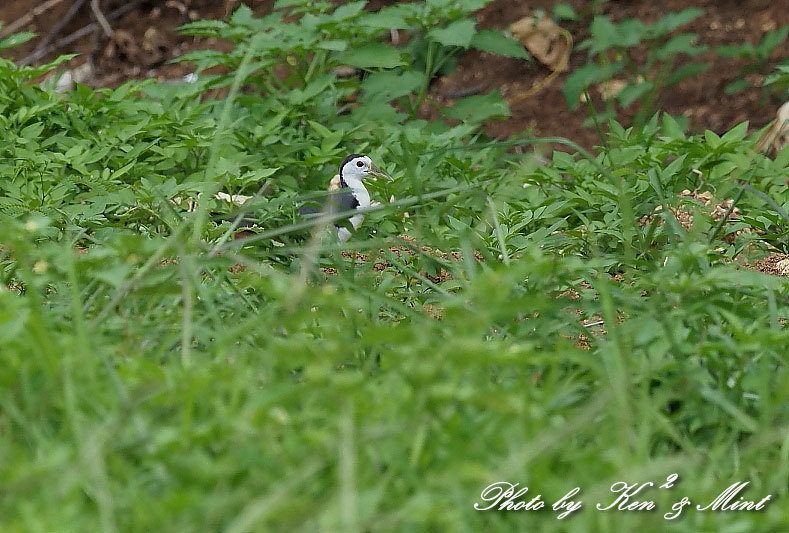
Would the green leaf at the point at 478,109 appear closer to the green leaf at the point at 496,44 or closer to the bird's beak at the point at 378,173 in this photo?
the green leaf at the point at 496,44

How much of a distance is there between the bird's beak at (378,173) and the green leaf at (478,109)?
94 centimetres

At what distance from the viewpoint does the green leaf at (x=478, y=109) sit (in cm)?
504

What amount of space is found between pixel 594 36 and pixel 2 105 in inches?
129

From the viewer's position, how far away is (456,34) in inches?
186

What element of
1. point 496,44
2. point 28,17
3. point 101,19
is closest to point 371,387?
point 496,44

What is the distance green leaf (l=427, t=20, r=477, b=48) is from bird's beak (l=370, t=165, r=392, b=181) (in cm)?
77

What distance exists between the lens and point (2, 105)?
4.30 metres

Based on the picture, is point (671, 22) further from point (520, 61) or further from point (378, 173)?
point (378, 173)

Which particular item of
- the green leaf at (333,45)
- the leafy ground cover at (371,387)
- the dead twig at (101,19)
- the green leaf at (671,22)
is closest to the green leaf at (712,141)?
the leafy ground cover at (371,387)

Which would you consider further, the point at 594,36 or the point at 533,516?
the point at 594,36

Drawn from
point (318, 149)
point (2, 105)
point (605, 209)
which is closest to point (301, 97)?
point (318, 149)

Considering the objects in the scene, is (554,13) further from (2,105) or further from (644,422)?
(644,422)

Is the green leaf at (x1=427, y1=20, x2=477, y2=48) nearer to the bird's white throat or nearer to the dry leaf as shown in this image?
the bird's white throat

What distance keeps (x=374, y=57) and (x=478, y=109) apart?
0.65 m
